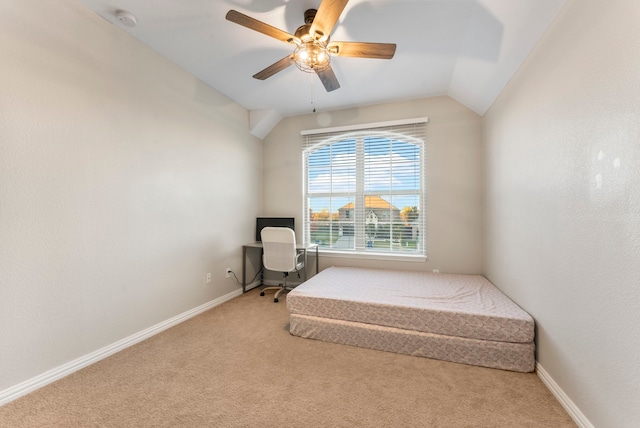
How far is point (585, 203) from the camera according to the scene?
1363mm

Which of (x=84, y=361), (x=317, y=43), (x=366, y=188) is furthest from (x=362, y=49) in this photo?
(x=84, y=361)

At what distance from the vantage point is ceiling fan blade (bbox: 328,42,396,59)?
185cm

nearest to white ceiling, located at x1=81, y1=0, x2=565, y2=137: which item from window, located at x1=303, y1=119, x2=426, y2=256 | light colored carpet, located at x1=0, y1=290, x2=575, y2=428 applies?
window, located at x1=303, y1=119, x2=426, y2=256

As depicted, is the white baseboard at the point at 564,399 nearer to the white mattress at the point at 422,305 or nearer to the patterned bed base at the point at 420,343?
the patterned bed base at the point at 420,343

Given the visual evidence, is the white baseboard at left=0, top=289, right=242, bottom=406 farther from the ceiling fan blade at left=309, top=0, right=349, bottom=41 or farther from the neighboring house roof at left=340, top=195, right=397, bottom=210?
the ceiling fan blade at left=309, top=0, right=349, bottom=41

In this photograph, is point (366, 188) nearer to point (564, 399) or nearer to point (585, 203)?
point (585, 203)

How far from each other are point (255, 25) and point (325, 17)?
1.55 ft

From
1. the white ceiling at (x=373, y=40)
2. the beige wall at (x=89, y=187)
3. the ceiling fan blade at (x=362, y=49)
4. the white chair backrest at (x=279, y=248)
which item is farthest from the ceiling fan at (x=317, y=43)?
the white chair backrest at (x=279, y=248)

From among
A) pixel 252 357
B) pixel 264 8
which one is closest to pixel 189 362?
pixel 252 357

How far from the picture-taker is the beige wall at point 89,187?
5.38 ft

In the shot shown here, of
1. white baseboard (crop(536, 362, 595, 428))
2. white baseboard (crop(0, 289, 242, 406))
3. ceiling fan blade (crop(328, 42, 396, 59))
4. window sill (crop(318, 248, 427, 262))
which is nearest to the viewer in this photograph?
white baseboard (crop(536, 362, 595, 428))

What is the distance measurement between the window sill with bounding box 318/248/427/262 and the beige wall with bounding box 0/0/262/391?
1.72m

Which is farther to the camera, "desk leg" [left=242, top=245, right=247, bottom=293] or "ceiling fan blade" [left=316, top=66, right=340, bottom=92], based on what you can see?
"desk leg" [left=242, top=245, right=247, bottom=293]

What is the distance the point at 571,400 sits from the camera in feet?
4.89
